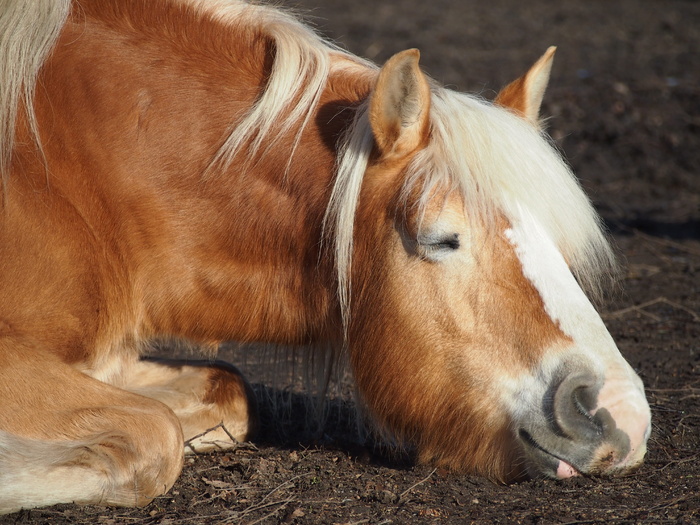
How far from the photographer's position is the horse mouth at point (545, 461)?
2727 millimetres

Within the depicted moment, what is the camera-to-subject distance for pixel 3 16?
313 cm

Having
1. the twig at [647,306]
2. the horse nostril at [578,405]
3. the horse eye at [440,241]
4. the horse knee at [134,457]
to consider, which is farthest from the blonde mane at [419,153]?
the twig at [647,306]

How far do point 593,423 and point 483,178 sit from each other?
0.87 meters

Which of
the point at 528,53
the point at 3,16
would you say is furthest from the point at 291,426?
the point at 528,53

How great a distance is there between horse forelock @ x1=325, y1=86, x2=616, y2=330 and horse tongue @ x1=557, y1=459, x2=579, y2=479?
0.69m

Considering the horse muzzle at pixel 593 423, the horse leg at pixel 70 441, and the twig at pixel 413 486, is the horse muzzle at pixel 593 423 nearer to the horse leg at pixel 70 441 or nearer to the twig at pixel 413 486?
the twig at pixel 413 486

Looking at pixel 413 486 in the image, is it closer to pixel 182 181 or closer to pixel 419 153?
pixel 419 153

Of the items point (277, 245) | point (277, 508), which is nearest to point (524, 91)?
point (277, 245)

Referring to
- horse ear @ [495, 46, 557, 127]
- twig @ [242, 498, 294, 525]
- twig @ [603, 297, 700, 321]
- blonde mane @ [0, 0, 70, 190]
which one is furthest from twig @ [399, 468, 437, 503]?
twig @ [603, 297, 700, 321]

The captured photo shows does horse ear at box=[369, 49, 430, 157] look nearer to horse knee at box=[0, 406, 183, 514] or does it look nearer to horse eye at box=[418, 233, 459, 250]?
horse eye at box=[418, 233, 459, 250]

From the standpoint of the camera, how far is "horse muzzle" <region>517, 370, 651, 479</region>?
2.60 meters

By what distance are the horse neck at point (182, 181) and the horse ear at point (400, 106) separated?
271 millimetres

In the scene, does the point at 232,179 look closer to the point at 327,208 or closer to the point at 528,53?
the point at 327,208

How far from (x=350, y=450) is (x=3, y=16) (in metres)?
2.16
